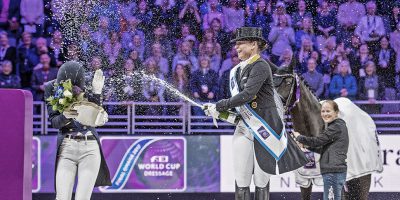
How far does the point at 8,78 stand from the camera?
36.5 ft

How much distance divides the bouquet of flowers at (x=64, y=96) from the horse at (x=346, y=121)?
2.18m

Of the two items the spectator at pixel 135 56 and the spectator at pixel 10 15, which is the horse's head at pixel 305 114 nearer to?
the spectator at pixel 135 56

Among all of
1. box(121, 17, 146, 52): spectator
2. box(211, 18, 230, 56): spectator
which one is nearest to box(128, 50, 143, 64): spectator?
box(121, 17, 146, 52): spectator

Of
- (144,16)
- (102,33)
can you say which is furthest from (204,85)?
(102,33)

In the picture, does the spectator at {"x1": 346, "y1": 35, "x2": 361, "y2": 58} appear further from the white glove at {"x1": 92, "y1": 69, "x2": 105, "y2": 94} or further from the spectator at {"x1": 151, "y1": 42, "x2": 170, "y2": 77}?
the white glove at {"x1": 92, "y1": 69, "x2": 105, "y2": 94}

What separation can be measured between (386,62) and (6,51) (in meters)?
5.76

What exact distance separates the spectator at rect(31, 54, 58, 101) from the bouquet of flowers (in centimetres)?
529

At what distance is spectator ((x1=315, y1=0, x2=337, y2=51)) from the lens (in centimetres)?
1215

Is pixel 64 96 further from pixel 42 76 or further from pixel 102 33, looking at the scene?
pixel 102 33

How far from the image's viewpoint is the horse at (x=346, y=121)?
7480 millimetres

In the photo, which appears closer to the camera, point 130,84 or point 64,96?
point 64,96

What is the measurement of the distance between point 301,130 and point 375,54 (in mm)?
4590

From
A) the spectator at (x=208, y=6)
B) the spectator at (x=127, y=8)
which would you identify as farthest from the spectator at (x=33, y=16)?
the spectator at (x=208, y=6)

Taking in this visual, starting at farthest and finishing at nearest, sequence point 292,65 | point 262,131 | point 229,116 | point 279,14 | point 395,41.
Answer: point 279,14 < point 395,41 < point 292,65 < point 229,116 < point 262,131
